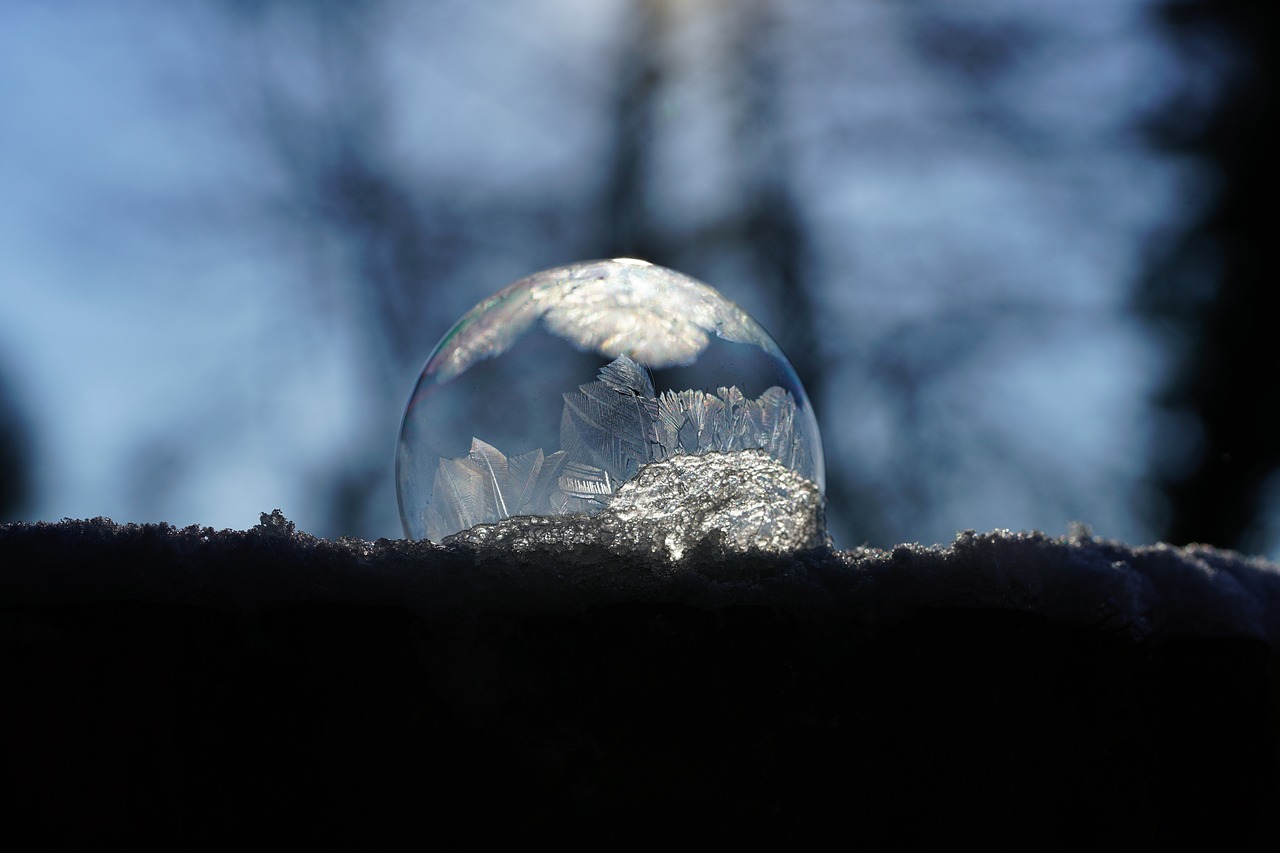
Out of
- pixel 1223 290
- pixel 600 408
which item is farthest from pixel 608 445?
pixel 1223 290

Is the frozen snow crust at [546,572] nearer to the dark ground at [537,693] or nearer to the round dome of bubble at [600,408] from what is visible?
the dark ground at [537,693]

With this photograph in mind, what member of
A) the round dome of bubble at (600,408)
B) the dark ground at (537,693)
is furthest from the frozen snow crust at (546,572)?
the round dome of bubble at (600,408)

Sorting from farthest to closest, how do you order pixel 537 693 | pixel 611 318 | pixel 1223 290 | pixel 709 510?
pixel 1223 290
pixel 611 318
pixel 709 510
pixel 537 693

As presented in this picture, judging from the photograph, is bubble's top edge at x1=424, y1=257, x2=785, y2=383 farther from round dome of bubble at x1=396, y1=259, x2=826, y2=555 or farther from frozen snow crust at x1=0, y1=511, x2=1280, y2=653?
frozen snow crust at x1=0, y1=511, x2=1280, y2=653

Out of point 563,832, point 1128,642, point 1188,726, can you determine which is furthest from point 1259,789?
point 563,832

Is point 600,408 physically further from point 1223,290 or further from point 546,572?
point 1223,290

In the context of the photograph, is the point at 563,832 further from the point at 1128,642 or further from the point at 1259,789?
the point at 1259,789

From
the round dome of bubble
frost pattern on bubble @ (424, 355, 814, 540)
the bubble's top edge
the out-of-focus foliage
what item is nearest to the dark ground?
the round dome of bubble
